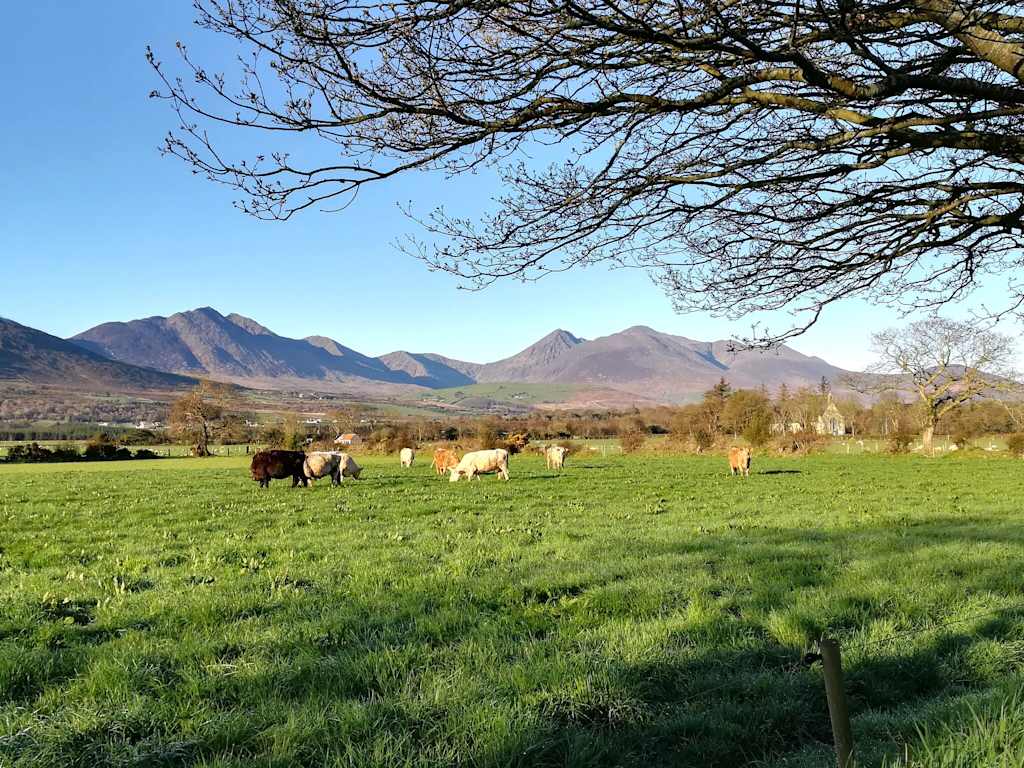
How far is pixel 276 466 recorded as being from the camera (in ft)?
78.4

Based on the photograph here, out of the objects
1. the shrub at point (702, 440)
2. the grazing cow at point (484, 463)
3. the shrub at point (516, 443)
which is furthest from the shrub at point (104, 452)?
the shrub at point (702, 440)

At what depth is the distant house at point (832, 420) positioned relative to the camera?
8702 cm

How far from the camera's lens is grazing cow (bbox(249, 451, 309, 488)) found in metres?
23.7

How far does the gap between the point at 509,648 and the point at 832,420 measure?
11312cm

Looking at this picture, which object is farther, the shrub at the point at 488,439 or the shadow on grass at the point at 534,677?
the shrub at the point at 488,439

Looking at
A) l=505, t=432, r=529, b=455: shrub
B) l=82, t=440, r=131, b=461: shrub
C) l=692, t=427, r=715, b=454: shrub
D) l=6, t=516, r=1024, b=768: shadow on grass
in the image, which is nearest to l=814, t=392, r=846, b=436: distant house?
l=692, t=427, r=715, b=454: shrub

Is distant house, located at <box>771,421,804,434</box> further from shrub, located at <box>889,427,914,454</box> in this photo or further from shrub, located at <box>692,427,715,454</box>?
shrub, located at <box>889,427,914,454</box>

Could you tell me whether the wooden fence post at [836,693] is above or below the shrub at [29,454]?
above

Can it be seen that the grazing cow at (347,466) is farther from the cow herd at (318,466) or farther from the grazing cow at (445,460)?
the grazing cow at (445,460)

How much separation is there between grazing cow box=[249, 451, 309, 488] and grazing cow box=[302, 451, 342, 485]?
31cm

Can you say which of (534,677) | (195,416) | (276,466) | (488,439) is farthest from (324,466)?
(195,416)

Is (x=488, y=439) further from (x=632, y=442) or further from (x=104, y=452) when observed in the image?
(x=104, y=452)

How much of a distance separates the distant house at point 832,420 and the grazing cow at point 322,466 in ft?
246

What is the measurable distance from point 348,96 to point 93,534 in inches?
432
